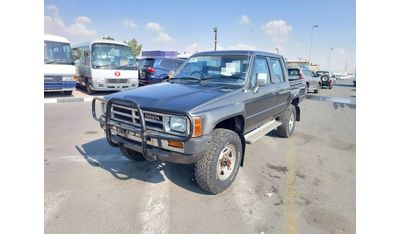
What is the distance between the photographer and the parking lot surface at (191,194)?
2.83 meters

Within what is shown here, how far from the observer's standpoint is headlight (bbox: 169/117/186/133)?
2871 millimetres

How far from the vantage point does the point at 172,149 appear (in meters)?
2.94

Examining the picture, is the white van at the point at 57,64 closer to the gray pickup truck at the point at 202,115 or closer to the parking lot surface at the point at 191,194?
the parking lot surface at the point at 191,194

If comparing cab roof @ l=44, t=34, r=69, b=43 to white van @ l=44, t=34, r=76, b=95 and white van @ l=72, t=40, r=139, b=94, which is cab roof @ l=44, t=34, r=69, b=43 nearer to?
white van @ l=44, t=34, r=76, b=95

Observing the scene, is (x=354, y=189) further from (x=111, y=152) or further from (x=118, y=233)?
(x=111, y=152)

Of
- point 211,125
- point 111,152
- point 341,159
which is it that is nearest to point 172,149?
point 211,125

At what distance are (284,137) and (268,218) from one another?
3.60 m

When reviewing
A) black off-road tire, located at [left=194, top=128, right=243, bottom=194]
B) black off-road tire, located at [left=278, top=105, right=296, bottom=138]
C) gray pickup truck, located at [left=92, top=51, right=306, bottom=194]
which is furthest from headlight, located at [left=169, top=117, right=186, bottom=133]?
black off-road tire, located at [left=278, top=105, right=296, bottom=138]

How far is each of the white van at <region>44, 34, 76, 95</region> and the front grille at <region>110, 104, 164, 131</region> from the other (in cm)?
894

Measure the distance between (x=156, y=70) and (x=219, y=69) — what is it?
9.99m

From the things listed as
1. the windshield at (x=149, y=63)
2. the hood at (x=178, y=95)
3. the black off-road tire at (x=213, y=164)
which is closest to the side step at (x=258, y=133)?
the black off-road tire at (x=213, y=164)

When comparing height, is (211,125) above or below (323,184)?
above

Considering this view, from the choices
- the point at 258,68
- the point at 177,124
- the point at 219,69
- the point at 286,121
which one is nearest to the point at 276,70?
the point at 258,68
